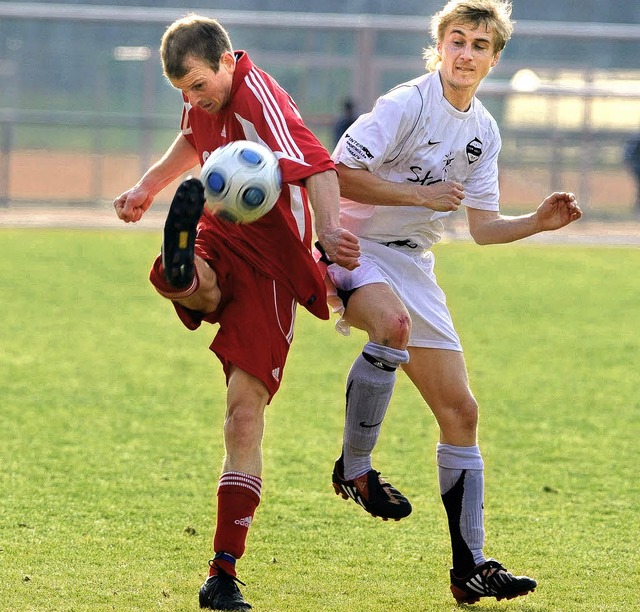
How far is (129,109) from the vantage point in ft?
71.1

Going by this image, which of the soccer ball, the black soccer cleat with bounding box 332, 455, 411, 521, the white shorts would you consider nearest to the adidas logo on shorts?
the black soccer cleat with bounding box 332, 455, 411, 521

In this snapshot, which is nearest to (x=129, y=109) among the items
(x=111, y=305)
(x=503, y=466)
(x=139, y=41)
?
(x=139, y=41)

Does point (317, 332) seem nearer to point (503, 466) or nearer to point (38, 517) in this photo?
point (503, 466)

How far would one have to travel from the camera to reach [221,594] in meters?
3.76

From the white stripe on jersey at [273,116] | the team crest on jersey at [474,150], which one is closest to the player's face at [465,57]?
the team crest on jersey at [474,150]

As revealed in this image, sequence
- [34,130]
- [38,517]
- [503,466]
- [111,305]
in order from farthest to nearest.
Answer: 1. [34,130]
2. [111,305]
3. [503,466]
4. [38,517]

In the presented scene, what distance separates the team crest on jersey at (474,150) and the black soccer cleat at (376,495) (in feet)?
3.86

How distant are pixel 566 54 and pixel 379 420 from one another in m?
21.6

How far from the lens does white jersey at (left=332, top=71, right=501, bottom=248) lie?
4.15m

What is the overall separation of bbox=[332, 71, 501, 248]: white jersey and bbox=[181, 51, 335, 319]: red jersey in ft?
0.84

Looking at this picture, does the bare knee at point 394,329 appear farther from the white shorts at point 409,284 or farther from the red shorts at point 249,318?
the red shorts at point 249,318

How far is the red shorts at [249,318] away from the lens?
13.0 feet

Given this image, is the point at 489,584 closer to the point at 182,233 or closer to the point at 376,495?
the point at 376,495

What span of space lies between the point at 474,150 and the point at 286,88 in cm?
1671
